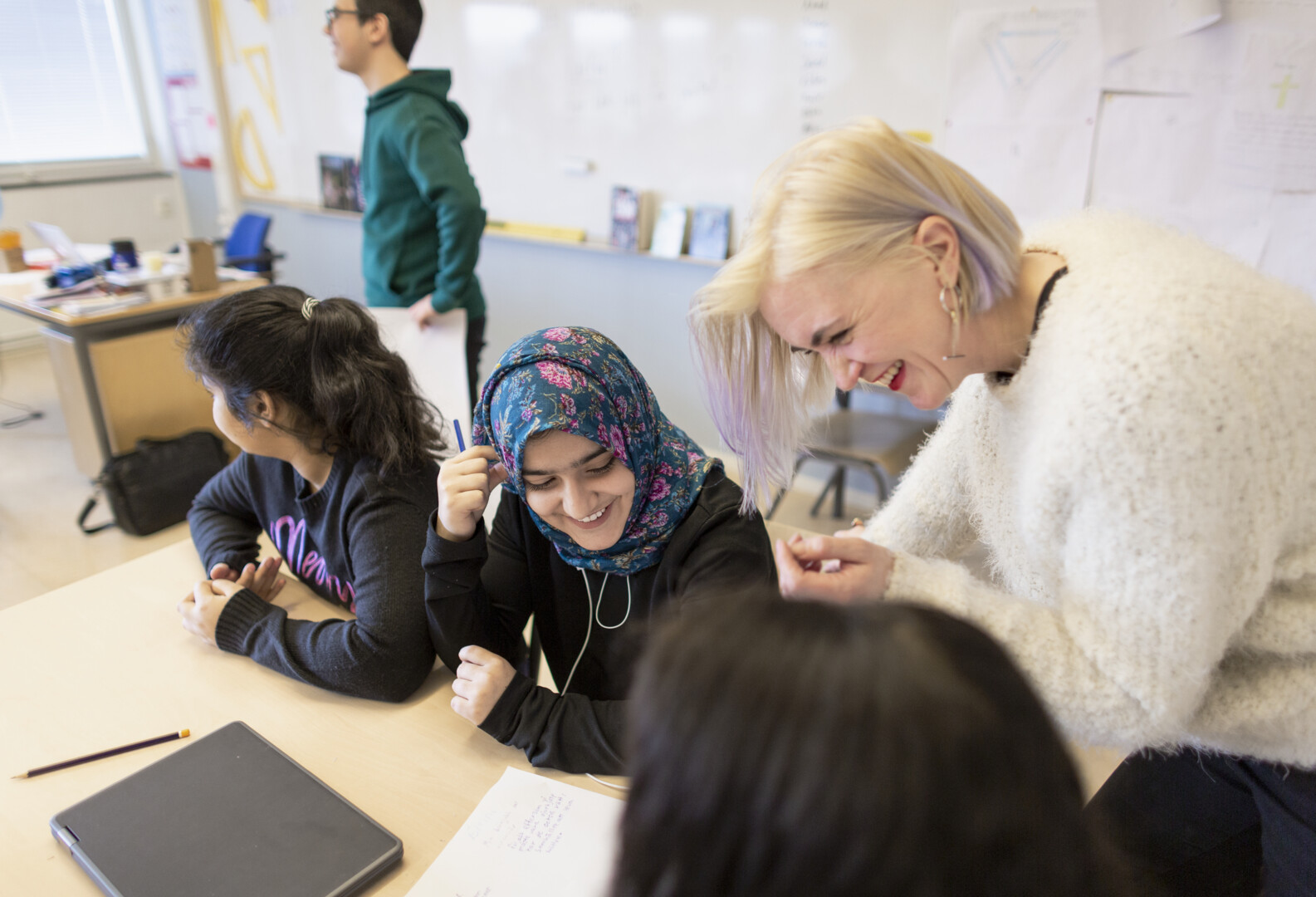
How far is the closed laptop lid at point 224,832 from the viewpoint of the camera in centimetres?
83

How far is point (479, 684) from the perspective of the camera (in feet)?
3.42

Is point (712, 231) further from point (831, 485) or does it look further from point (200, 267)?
point (200, 267)

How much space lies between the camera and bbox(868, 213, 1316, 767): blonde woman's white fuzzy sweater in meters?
0.64

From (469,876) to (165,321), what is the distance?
305cm

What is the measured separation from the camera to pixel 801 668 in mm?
447

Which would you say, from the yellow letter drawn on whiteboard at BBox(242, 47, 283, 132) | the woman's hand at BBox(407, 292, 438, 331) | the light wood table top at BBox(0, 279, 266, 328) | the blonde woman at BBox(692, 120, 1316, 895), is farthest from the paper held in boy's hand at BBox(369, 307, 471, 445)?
the yellow letter drawn on whiteboard at BBox(242, 47, 283, 132)

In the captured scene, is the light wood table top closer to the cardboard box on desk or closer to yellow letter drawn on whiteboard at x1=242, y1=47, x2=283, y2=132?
the cardboard box on desk

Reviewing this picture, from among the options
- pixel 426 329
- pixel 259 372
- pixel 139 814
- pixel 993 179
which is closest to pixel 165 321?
pixel 426 329

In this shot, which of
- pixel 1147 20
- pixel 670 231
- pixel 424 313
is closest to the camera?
pixel 1147 20

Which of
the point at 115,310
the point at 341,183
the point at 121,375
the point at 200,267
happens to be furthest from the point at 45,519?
the point at 341,183

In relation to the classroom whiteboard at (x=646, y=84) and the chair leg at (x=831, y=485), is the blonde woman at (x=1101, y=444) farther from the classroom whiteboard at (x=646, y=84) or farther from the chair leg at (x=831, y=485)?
the chair leg at (x=831, y=485)

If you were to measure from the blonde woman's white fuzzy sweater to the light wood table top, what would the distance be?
272 centimetres

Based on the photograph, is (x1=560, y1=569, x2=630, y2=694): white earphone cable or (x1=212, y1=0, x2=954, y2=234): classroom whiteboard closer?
(x1=560, y1=569, x2=630, y2=694): white earphone cable

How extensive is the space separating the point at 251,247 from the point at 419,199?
6.77 feet
